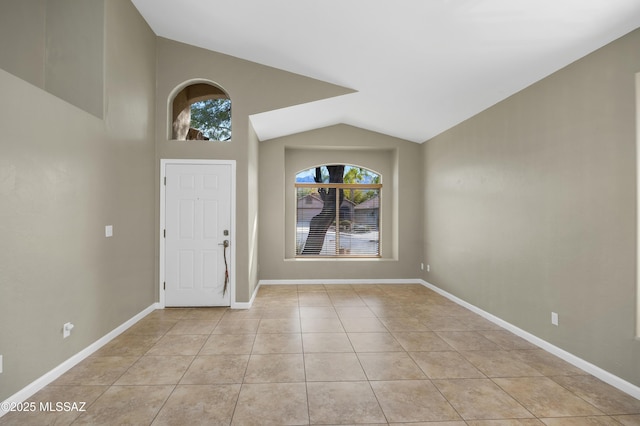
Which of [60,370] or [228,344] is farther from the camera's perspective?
[228,344]

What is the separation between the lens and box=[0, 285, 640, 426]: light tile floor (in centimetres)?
222

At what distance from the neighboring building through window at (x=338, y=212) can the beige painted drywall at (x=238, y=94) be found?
2.09 metres

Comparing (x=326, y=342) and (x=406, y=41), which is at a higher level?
(x=406, y=41)

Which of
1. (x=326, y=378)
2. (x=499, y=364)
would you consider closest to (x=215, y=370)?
(x=326, y=378)

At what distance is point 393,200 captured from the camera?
6809mm

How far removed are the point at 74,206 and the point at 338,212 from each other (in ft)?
15.3

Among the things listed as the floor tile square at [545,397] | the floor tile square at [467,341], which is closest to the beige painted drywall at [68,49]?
the floor tile square at [467,341]

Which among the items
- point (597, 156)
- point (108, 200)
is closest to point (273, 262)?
point (108, 200)

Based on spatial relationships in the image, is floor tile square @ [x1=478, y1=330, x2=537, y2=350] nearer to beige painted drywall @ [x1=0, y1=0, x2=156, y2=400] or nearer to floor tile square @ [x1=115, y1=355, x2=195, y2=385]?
floor tile square @ [x1=115, y1=355, x2=195, y2=385]

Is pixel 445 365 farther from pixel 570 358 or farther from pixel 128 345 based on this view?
A: pixel 128 345

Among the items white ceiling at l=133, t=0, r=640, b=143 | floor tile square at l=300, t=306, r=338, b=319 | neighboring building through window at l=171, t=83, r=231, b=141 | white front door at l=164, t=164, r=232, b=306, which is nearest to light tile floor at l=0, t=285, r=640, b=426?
floor tile square at l=300, t=306, r=338, b=319

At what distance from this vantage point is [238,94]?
475 cm

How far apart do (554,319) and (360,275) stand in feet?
11.7

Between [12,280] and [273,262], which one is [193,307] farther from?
[12,280]
